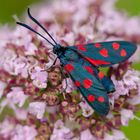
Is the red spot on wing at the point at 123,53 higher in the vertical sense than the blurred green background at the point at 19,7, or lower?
lower

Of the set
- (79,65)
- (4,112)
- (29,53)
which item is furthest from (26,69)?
(4,112)

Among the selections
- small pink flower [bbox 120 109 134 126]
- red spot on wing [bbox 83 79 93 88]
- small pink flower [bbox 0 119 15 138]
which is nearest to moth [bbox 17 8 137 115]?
red spot on wing [bbox 83 79 93 88]

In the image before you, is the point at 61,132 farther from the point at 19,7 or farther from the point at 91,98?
the point at 19,7

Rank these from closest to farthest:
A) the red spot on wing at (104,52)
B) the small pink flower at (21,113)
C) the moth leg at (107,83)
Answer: the moth leg at (107,83)
the red spot on wing at (104,52)
the small pink flower at (21,113)

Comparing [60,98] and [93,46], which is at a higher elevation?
[93,46]

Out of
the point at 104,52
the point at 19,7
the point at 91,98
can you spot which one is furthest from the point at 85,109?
the point at 19,7

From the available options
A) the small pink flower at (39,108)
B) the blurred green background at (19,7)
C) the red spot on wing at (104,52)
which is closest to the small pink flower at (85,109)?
the small pink flower at (39,108)

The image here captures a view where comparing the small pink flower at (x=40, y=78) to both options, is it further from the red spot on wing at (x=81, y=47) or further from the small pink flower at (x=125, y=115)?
the small pink flower at (x=125, y=115)

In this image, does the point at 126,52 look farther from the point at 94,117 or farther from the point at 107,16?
the point at 107,16
